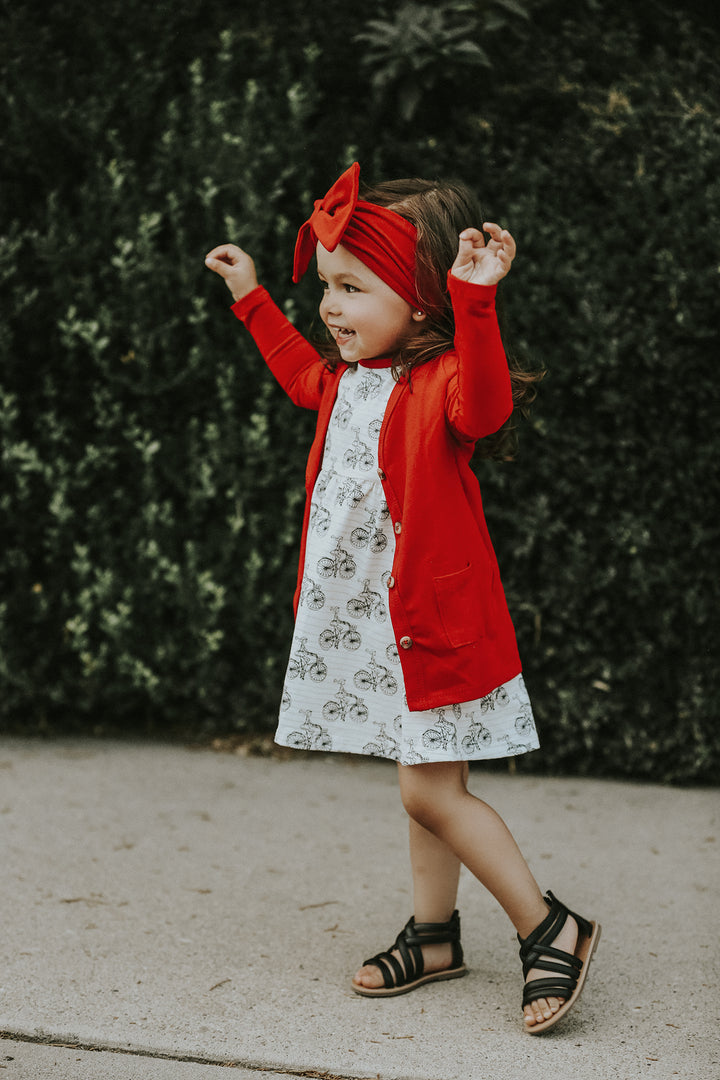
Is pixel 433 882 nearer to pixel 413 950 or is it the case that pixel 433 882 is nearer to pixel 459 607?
pixel 413 950

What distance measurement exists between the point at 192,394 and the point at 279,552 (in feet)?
2.10

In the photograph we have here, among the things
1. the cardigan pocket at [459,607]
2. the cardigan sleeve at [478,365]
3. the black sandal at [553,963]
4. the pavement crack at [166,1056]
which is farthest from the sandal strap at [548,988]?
the cardigan sleeve at [478,365]

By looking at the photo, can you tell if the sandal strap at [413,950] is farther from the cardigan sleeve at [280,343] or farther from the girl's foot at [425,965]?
the cardigan sleeve at [280,343]

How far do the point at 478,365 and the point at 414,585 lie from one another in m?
0.47

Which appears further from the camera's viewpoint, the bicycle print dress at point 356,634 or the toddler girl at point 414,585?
the bicycle print dress at point 356,634

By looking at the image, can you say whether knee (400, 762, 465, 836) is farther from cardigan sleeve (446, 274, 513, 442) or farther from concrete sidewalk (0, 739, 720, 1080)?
cardigan sleeve (446, 274, 513, 442)

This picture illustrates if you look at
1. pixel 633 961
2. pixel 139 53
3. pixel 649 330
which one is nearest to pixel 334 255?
pixel 649 330

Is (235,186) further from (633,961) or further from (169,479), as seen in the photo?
(633,961)

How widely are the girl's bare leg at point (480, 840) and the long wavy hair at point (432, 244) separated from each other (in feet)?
2.77

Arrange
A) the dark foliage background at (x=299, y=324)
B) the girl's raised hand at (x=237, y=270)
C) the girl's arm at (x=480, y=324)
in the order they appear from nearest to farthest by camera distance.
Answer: the girl's arm at (x=480, y=324) < the girl's raised hand at (x=237, y=270) < the dark foliage background at (x=299, y=324)

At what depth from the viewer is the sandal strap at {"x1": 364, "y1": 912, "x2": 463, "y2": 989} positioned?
8.18ft

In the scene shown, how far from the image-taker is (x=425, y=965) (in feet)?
8.29

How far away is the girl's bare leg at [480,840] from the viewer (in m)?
2.34

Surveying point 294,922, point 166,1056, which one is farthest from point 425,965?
point 166,1056
